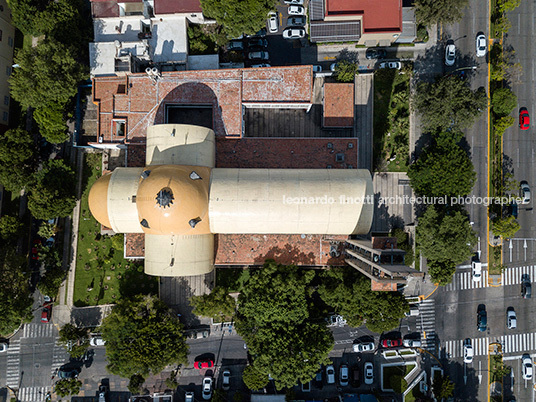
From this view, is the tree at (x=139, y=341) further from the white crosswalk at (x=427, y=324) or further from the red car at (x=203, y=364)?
the white crosswalk at (x=427, y=324)

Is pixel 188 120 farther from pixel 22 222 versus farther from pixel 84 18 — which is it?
pixel 22 222

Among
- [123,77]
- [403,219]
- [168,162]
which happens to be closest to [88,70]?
[123,77]

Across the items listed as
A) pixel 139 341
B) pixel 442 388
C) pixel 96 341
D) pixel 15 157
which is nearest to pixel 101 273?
pixel 96 341

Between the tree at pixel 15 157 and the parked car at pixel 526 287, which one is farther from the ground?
the tree at pixel 15 157

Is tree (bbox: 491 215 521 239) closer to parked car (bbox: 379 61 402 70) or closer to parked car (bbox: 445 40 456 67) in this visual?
parked car (bbox: 445 40 456 67)

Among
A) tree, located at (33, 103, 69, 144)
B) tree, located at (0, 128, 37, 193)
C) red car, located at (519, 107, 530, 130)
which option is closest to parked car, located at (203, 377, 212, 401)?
tree, located at (0, 128, 37, 193)

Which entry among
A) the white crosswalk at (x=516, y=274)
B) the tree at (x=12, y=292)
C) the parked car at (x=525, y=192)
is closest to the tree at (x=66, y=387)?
the tree at (x=12, y=292)

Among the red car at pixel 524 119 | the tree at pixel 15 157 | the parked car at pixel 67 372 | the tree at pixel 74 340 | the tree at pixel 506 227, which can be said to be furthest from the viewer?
the red car at pixel 524 119
